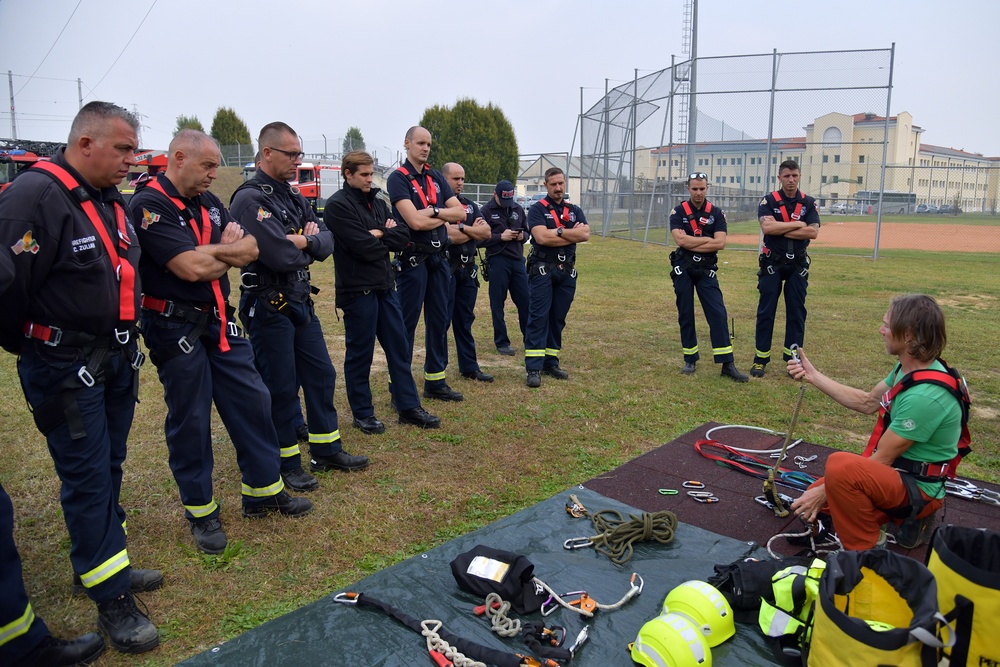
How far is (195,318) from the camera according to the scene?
3555 mm

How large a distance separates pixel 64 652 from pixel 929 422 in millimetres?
3789

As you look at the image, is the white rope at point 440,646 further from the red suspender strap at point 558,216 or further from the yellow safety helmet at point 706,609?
the red suspender strap at point 558,216

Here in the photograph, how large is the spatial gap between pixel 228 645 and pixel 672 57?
62.3 feet

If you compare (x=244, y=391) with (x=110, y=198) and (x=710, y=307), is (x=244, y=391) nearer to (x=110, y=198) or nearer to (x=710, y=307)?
(x=110, y=198)

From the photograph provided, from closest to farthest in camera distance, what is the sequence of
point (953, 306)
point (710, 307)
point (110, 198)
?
point (110, 198)
point (710, 307)
point (953, 306)

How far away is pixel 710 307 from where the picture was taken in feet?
23.7

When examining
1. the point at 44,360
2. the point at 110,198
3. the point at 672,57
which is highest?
the point at 672,57

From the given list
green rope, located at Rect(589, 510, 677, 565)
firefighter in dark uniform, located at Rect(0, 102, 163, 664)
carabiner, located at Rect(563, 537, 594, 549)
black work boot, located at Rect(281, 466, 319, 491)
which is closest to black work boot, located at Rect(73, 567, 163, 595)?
firefighter in dark uniform, located at Rect(0, 102, 163, 664)

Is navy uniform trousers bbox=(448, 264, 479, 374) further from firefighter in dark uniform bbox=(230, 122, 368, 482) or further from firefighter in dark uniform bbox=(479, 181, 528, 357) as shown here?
firefighter in dark uniform bbox=(230, 122, 368, 482)

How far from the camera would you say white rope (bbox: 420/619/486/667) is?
8.94ft

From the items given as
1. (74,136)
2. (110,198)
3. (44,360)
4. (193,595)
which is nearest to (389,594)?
(193,595)

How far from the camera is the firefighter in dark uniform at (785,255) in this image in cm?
726

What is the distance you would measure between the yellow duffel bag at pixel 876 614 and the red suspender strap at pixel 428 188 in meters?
4.24

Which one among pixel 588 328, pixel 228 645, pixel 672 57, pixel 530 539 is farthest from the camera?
pixel 672 57
